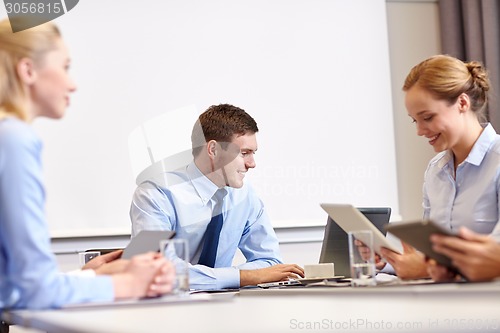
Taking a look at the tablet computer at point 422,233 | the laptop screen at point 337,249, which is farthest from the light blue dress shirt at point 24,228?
the laptop screen at point 337,249

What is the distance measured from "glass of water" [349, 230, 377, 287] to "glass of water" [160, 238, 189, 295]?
1.54 feet

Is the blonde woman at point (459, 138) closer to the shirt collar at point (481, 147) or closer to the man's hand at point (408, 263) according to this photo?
the shirt collar at point (481, 147)

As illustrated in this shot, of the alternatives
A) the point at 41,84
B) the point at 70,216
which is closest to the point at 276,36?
the point at 70,216

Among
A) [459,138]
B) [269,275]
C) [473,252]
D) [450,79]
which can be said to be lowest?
[269,275]

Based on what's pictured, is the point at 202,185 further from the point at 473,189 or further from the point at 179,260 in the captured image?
the point at 179,260

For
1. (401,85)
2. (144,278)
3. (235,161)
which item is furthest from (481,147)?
(401,85)

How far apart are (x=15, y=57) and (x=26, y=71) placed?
4 centimetres

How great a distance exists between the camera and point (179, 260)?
1.86 m

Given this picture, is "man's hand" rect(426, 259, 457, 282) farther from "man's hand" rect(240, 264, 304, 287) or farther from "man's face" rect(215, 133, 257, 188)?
"man's face" rect(215, 133, 257, 188)

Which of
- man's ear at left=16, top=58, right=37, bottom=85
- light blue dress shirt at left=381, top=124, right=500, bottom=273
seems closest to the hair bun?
light blue dress shirt at left=381, top=124, right=500, bottom=273

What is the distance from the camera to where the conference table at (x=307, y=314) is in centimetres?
116

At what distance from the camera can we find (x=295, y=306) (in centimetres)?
160

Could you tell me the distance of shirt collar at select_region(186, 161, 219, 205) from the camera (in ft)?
10.8

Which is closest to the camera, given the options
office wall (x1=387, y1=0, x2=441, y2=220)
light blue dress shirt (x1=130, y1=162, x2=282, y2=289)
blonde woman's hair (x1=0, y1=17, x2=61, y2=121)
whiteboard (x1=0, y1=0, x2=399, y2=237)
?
blonde woman's hair (x1=0, y1=17, x2=61, y2=121)
